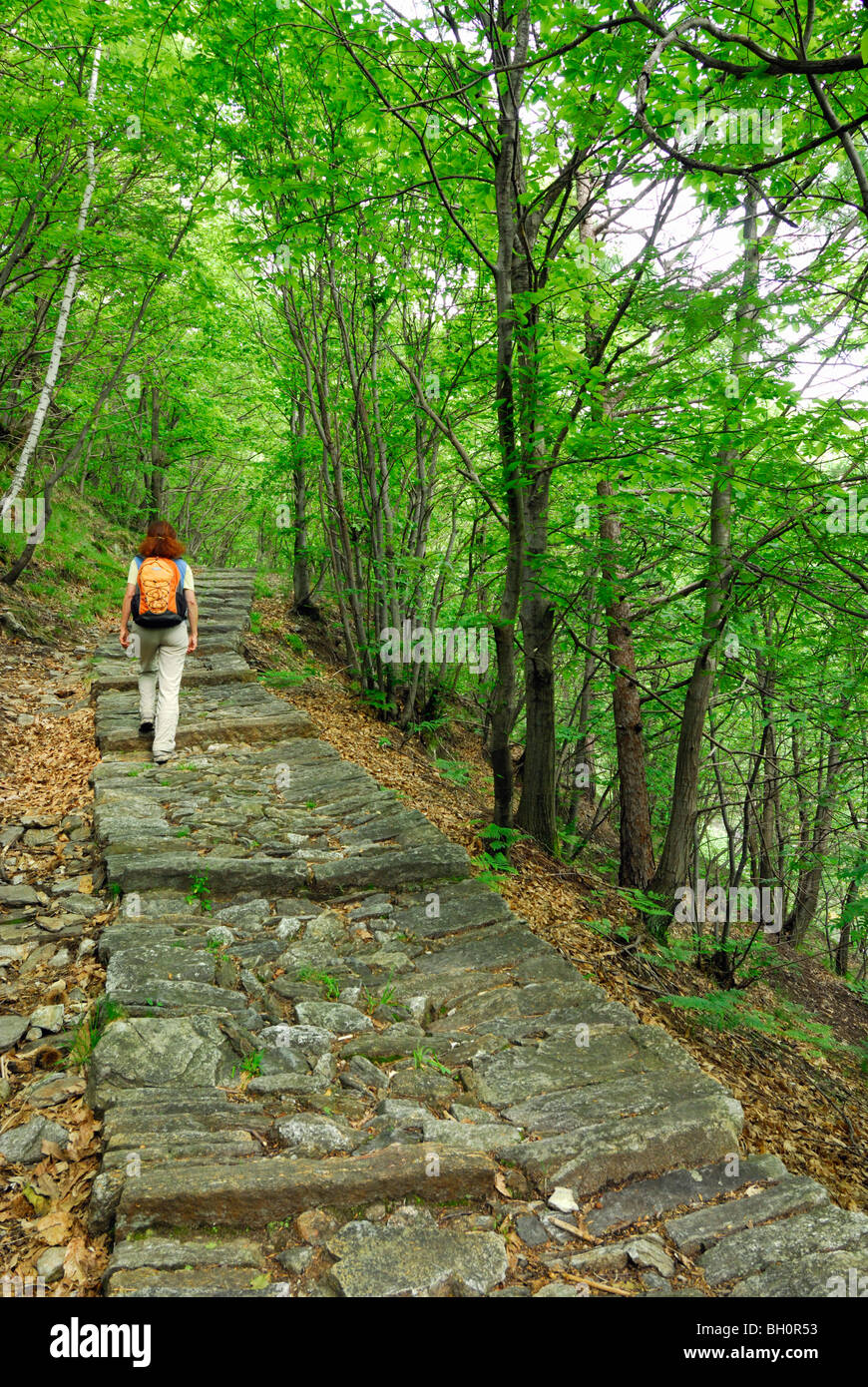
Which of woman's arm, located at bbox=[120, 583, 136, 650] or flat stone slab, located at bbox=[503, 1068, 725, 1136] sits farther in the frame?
woman's arm, located at bbox=[120, 583, 136, 650]

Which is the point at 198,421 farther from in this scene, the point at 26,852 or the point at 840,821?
the point at 840,821

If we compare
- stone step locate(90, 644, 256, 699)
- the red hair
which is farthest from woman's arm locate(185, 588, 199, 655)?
stone step locate(90, 644, 256, 699)

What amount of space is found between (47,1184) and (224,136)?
951cm

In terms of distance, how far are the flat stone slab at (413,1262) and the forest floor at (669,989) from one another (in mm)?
1714

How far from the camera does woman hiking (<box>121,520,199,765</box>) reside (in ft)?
21.3

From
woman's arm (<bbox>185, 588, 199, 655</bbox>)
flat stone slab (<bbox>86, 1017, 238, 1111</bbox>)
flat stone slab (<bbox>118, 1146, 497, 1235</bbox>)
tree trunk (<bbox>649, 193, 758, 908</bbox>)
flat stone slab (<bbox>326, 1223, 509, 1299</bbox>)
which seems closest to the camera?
flat stone slab (<bbox>326, 1223, 509, 1299</bbox>)

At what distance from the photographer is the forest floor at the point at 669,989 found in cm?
504

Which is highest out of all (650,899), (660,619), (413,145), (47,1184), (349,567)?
(413,145)

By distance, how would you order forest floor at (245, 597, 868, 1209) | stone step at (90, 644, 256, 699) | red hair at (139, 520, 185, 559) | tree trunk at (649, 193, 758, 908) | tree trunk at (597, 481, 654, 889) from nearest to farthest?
1. forest floor at (245, 597, 868, 1209)
2. tree trunk at (649, 193, 758, 908)
3. red hair at (139, 520, 185, 559)
4. stone step at (90, 644, 256, 699)
5. tree trunk at (597, 481, 654, 889)

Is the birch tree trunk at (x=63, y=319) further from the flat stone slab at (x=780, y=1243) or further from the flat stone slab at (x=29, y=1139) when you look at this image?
the flat stone slab at (x=780, y=1243)

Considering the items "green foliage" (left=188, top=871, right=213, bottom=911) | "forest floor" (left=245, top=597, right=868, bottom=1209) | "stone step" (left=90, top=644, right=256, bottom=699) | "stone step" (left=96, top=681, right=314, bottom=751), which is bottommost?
"forest floor" (left=245, top=597, right=868, bottom=1209)

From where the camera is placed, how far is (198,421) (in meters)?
17.5

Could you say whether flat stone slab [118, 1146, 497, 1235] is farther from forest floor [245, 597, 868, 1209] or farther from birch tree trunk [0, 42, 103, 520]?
birch tree trunk [0, 42, 103, 520]
